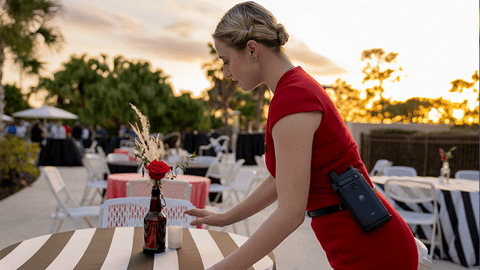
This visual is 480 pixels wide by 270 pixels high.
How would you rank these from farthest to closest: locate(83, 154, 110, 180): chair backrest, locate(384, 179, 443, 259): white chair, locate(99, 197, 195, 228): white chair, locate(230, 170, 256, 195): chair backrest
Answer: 1. locate(83, 154, 110, 180): chair backrest
2. locate(230, 170, 256, 195): chair backrest
3. locate(384, 179, 443, 259): white chair
4. locate(99, 197, 195, 228): white chair

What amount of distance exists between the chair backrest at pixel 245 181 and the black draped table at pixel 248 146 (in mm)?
9394

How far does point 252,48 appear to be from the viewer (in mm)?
1029

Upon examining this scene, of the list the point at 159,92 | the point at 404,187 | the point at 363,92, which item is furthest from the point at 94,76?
the point at 404,187

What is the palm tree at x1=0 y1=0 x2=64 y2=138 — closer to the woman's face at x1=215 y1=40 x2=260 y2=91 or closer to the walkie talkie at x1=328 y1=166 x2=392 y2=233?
the woman's face at x1=215 y1=40 x2=260 y2=91

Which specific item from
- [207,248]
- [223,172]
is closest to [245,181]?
[223,172]

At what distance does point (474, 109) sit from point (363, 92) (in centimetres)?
563

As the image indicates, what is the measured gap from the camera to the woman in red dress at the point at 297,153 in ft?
2.94

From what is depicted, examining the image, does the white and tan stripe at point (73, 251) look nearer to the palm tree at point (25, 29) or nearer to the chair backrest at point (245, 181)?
the chair backrest at point (245, 181)

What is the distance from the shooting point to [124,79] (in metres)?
27.8

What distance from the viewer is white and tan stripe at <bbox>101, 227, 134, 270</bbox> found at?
1370 millimetres

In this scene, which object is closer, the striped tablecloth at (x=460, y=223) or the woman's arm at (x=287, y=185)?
the woman's arm at (x=287, y=185)

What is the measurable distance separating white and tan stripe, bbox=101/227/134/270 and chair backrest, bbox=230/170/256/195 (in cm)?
273

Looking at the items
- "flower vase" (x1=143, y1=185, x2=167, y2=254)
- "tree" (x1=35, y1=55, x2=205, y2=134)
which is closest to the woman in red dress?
"flower vase" (x1=143, y1=185, x2=167, y2=254)

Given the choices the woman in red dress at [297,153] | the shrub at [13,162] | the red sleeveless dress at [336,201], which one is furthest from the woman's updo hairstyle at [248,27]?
the shrub at [13,162]
